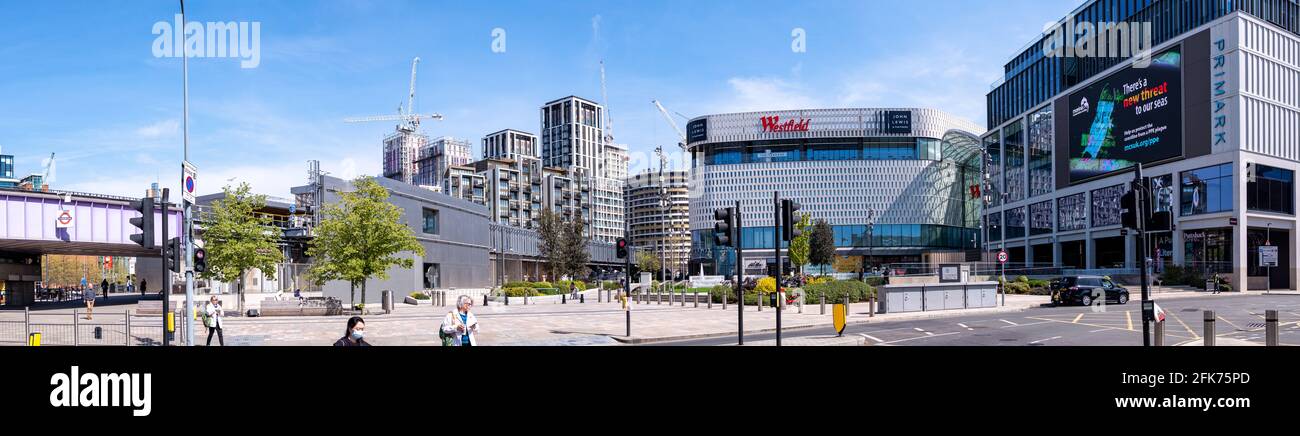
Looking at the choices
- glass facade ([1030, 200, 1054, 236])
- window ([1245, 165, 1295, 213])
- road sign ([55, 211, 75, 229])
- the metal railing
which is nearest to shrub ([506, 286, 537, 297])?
road sign ([55, 211, 75, 229])

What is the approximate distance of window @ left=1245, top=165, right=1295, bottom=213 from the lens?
62.5 m

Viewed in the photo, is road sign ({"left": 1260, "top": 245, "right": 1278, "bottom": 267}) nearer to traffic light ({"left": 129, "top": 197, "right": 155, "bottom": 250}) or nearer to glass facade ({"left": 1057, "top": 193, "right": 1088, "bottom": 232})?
glass facade ({"left": 1057, "top": 193, "right": 1088, "bottom": 232})

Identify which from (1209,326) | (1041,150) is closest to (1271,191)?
(1041,150)

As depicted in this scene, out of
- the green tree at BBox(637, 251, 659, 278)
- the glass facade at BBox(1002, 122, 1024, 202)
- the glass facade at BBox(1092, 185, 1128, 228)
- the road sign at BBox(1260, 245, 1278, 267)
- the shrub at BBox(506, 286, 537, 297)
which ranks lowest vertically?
the green tree at BBox(637, 251, 659, 278)

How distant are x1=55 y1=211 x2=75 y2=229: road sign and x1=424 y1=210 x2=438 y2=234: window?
21.6 m

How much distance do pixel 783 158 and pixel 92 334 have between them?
385 feet

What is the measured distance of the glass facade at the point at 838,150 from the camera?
129000 millimetres

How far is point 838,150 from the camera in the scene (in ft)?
425

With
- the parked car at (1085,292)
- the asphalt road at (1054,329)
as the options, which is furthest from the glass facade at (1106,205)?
the asphalt road at (1054,329)

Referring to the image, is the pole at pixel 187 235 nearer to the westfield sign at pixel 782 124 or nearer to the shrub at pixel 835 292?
the shrub at pixel 835 292
